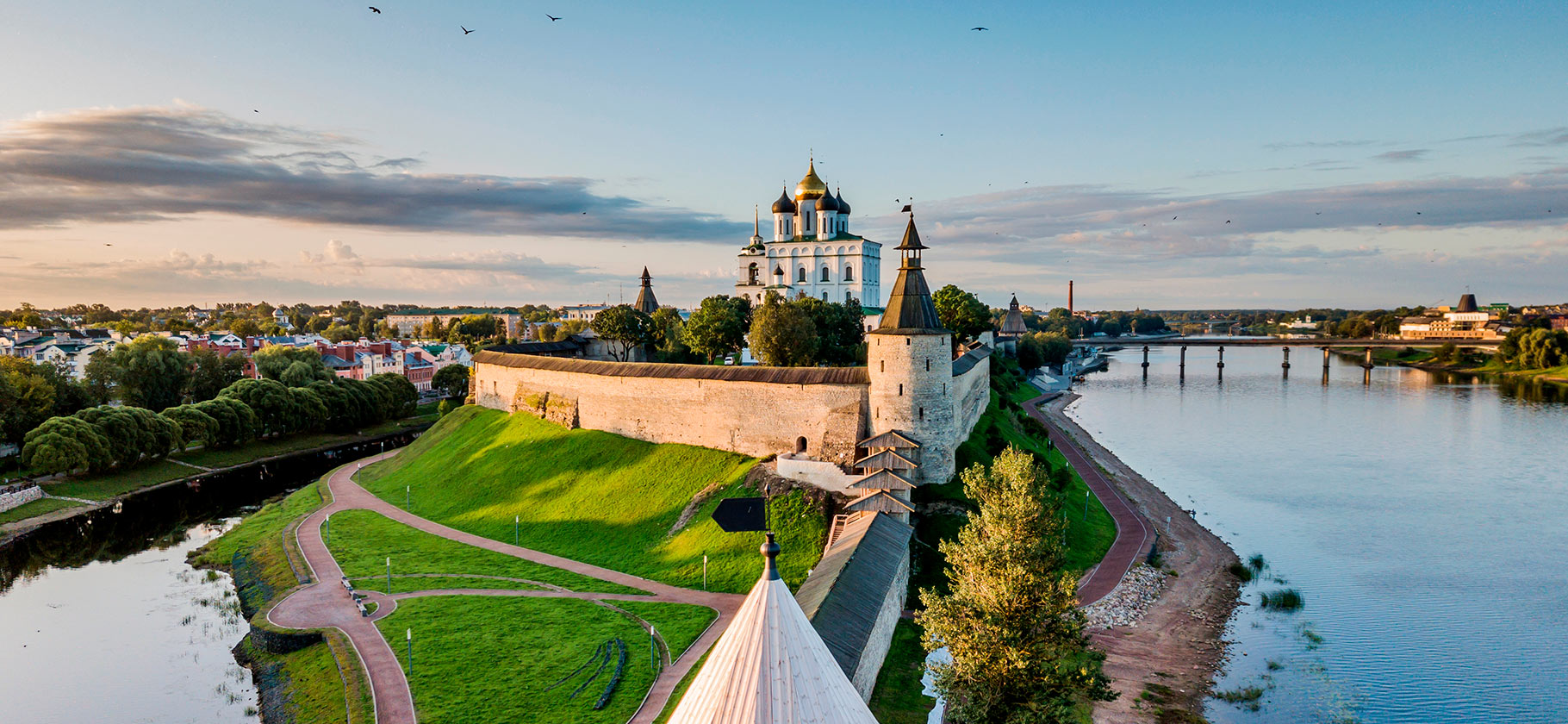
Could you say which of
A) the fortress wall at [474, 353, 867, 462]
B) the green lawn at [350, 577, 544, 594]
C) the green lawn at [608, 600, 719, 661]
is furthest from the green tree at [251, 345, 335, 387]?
the green lawn at [608, 600, 719, 661]

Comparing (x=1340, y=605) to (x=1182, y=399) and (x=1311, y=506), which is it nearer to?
(x=1311, y=506)

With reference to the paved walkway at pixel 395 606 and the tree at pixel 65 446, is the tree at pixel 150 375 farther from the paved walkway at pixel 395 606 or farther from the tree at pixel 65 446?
the paved walkway at pixel 395 606

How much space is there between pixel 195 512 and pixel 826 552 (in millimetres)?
31361

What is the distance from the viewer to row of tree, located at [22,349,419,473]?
38.1 metres

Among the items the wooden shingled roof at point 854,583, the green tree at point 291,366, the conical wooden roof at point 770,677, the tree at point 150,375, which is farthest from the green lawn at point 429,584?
the green tree at point 291,366

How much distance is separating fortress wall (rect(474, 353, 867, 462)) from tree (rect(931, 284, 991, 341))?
22135 millimetres

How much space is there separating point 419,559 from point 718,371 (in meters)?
11.5

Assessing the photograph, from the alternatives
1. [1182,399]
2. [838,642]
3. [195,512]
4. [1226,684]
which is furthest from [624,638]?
[1182,399]

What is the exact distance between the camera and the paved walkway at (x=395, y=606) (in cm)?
1688

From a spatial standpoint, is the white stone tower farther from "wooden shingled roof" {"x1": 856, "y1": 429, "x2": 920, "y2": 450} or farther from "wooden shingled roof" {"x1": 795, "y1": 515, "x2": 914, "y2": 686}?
"wooden shingled roof" {"x1": 795, "y1": 515, "x2": 914, "y2": 686}

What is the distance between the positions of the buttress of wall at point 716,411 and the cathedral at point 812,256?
975 inches

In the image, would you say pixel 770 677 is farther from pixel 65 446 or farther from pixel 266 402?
pixel 266 402

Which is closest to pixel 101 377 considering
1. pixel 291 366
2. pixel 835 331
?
pixel 291 366

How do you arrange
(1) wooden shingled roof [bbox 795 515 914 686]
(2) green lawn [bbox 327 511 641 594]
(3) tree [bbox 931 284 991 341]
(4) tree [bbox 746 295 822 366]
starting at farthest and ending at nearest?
(3) tree [bbox 931 284 991 341], (4) tree [bbox 746 295 822 366], (2) green lawn [bbox 327 511 641 594], (1) wooden shingled roof [bbox 795 515 914 686]
